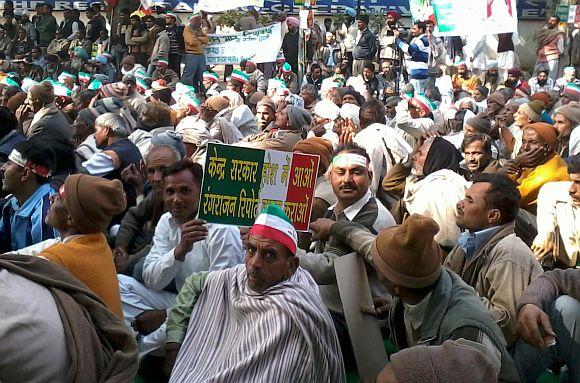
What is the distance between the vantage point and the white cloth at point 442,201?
566cm

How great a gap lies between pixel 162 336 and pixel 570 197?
2673 mm

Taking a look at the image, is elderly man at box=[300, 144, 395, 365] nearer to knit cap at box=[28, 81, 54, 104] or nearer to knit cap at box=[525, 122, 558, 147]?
knit cap at box=[525, 122, 558, 147]

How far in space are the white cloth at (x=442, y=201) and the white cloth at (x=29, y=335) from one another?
3.28 metres

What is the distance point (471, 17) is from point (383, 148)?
18.7 ft

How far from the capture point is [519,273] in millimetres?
4383

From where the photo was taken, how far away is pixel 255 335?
388 centimetres

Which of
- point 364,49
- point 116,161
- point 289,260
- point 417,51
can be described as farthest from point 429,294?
point 364,49

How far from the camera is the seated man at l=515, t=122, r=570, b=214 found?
6438mm

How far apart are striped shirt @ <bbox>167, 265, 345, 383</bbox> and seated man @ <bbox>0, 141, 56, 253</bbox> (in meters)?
1.60

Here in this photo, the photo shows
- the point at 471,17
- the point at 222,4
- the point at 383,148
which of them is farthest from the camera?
the point at 222,4

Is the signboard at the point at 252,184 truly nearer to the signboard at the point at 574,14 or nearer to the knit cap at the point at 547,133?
the knit cap at the point at 547,133

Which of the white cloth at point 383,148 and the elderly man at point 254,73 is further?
the elderly man at point 254,73

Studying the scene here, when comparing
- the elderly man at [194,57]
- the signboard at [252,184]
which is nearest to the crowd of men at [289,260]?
the signboard at [252,184]

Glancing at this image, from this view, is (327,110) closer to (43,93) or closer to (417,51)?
(43,93)
